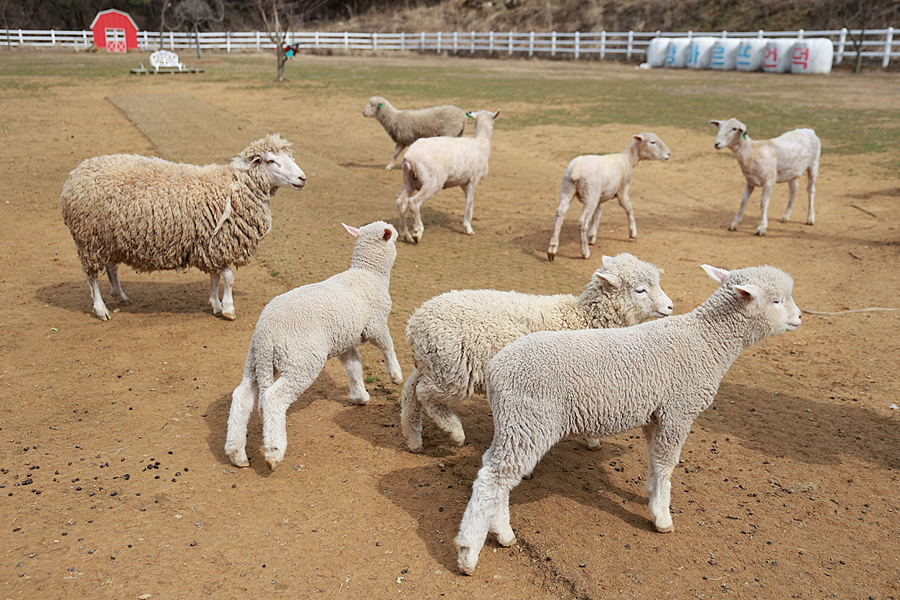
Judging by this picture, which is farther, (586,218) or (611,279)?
(586,218)

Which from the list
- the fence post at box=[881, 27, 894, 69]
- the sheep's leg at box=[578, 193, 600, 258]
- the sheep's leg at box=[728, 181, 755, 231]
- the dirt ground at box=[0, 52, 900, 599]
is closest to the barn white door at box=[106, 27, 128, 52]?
the dirt ground at box=[0, 52, 900, 599]

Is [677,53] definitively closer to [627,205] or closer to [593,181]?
[627,205]

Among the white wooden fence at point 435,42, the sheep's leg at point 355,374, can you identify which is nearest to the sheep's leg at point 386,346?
the sheep's leg at point 355,374

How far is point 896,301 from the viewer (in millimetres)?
7379

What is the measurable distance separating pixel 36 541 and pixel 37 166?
12049 mm

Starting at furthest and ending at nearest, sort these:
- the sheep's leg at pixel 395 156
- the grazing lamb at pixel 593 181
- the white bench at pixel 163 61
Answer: the white bench at pixel 163 61, the sheep's leg at pixel 395 156, the grazing lamb at pixel 593 181

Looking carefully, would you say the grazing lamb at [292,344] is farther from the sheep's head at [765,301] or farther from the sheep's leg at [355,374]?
the sheep's head at [765,301]

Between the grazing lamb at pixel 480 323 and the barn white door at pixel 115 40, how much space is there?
48425 mm

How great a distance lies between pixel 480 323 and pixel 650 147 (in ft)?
20.3

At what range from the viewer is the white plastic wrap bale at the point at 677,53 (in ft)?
114

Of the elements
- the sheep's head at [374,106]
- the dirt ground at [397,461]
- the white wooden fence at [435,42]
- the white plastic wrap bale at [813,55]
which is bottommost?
the dirt ground at [397,461]

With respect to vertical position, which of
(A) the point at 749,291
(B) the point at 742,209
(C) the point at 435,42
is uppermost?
(C) the point at 435,42

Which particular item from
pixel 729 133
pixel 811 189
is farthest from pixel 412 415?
pixel 811 189

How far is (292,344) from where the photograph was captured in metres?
4.23
